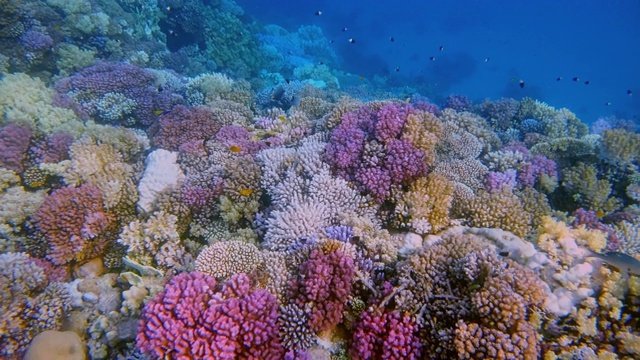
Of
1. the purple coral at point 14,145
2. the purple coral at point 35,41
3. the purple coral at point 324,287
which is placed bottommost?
the purple coral at point 14,145

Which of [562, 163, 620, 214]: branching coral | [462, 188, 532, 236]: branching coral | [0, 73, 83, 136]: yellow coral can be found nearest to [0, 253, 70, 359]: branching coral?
[0, 73, 83, 136]: yellow coral

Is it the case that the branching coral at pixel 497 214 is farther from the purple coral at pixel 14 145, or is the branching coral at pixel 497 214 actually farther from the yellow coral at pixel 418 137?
the purple coral at pixel 14 145

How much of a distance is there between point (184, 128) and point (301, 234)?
4.67m

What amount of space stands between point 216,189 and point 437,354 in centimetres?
423

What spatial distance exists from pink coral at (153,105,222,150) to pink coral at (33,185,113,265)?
2.16 metres

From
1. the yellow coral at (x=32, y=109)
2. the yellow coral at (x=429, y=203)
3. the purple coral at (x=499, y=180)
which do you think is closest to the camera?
the yellow coral at (x=429, y=203)

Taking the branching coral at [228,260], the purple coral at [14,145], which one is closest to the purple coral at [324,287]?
the branching coral at [228,260]

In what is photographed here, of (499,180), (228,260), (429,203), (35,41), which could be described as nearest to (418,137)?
(429,203)

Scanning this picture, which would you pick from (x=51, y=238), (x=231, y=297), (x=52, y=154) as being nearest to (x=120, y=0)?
(x=52, y=154)

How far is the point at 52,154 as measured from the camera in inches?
278

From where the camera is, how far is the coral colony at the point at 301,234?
3.39 m

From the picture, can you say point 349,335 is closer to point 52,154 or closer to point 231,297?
point 231,297

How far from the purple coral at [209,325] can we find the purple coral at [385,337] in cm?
90

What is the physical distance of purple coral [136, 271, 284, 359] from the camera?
3439 mm
